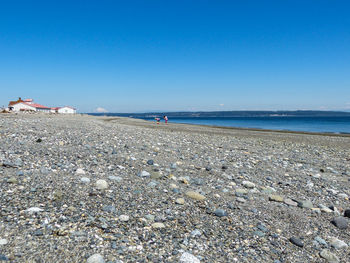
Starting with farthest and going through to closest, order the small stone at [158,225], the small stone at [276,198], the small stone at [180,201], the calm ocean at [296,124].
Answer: the calm ocean at [296,124]
the small stone at [276,198]
the small stone at [180,201]
the small stone at [158,225]

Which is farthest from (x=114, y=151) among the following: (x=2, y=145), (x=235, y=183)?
(x=235, y=183)

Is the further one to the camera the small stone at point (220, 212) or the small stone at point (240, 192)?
the small stone at point (240, 192)

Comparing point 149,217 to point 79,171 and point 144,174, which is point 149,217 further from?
point 79,171

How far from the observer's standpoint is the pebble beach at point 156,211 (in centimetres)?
292

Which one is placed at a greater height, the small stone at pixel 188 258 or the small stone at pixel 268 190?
the small stone at pixel 188 258

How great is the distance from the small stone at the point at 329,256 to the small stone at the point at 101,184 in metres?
3.89

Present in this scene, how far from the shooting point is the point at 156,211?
4.02 meters

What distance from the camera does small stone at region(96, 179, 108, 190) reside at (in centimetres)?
469

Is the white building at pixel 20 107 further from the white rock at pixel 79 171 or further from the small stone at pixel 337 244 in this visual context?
the small stone at pixel 337 244

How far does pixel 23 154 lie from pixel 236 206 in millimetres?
5660

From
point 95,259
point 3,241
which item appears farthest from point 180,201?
point 3,241

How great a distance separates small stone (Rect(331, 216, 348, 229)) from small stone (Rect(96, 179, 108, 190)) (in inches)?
176

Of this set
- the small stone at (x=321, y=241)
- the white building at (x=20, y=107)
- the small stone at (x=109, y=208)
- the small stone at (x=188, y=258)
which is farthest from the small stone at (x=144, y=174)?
the white building at (x=20, y=107)

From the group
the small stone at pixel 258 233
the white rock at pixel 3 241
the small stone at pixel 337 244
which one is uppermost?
the white rock at pixel 3 241
